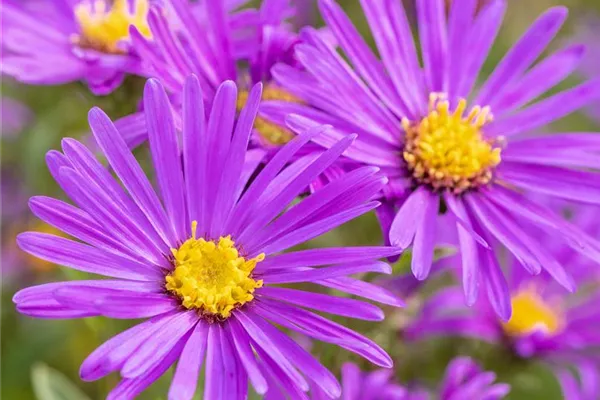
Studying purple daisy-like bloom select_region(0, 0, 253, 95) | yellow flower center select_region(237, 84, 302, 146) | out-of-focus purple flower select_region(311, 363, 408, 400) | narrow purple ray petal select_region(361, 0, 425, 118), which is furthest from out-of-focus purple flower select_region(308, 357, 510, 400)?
purple daisy-like bloom select_region(0, 0, 253, 95)

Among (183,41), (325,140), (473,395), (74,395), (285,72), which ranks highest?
(183,41)

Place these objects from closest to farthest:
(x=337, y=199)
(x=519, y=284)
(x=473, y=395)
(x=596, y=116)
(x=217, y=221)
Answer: (x=337, y=199), (x=217, y=221), (x=473, y=395), (x=519, y=284), (x=596, y=116)

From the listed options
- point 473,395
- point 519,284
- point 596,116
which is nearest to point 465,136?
point 473,395

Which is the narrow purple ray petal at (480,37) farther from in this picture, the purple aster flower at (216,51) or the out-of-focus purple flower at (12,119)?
the out-of-focus purple flower at (12,119)

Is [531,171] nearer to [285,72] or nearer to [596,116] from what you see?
[285,72]

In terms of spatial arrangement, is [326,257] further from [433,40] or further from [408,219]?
[433,40]

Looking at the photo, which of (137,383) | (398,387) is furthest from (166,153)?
(398,387)

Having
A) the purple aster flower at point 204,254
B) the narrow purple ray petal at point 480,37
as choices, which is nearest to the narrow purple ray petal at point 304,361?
the purple aster flower at point 204,254
